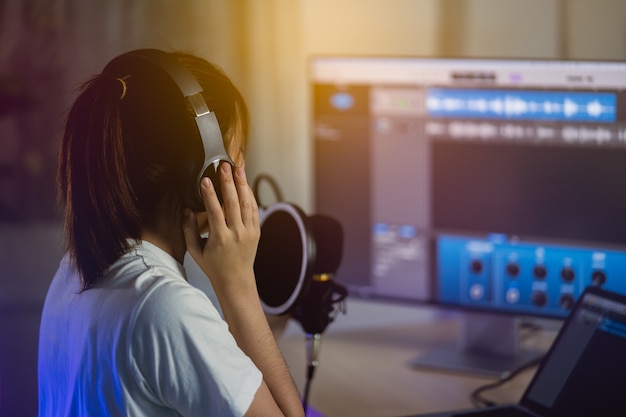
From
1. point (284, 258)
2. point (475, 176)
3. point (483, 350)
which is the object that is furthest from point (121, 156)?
point (483, 350)

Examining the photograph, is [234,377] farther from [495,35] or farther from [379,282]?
[495,35]

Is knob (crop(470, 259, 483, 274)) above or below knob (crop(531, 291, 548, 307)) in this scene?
above

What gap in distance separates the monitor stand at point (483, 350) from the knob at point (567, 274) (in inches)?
5.5

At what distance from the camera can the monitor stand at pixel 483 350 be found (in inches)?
61.3

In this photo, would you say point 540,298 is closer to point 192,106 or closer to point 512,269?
point 512,269

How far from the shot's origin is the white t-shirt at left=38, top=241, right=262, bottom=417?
2.93 feet

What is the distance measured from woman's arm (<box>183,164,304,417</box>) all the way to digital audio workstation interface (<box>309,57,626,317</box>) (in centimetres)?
60

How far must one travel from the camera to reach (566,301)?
58.6 inches

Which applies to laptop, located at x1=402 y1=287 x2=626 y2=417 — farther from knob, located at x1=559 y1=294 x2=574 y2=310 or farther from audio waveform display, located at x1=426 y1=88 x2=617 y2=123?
audio waveform display, located at x1=426 y1=88 x2=617 y2=123

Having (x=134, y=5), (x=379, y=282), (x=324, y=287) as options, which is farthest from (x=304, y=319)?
(x=134, y=5)

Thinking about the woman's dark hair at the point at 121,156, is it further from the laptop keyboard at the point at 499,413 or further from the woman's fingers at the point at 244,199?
the laptop keyboard at the point at 499,413

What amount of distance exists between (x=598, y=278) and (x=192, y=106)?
2.67ft

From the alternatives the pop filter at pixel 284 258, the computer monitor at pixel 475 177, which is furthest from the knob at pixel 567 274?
the pop filter at pixel 284 258

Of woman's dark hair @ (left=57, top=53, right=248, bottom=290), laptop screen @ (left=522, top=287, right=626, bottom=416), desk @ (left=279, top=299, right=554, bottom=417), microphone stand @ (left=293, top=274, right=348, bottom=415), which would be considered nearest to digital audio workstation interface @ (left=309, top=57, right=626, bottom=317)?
desk @ (left=279, top=299, right=554, bottom=417)
